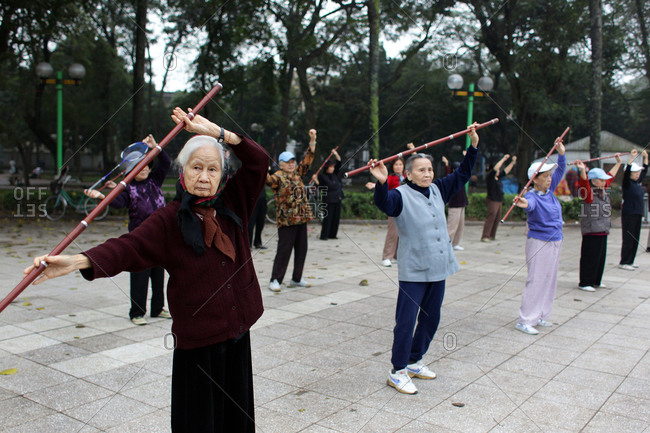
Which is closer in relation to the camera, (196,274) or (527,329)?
(196,274)

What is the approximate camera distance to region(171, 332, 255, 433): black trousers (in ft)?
9.04

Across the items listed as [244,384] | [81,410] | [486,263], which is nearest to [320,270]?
[486,263]

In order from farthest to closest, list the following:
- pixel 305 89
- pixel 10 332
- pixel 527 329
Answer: pixel 305 89 → pixel 527 329 → pixel 10 332

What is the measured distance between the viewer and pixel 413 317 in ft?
14.8

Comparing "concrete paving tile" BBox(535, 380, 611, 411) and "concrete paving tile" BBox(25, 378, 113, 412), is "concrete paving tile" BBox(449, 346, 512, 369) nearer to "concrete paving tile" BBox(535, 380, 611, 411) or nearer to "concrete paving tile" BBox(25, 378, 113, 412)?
"concrete paving tile" BBox(535, 380, 611, 411)

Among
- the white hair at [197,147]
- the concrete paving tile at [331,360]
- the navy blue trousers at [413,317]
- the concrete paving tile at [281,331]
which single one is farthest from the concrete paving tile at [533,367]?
the white hair at [197,147]

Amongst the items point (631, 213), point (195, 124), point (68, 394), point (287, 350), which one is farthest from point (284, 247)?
point (631, 213)

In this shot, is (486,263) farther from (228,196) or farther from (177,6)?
(177,6)

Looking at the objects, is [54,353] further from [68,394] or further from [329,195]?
[329,195]

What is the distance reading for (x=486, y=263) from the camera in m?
10.9

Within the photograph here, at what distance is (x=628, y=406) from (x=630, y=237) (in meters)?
7.21

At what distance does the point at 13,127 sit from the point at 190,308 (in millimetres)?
39593

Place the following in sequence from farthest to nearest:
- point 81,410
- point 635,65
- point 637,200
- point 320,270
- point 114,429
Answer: point 635,65 → point 637,200 → point 320,270 → point 81,410 → point 114,429

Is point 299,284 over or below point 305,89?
below
